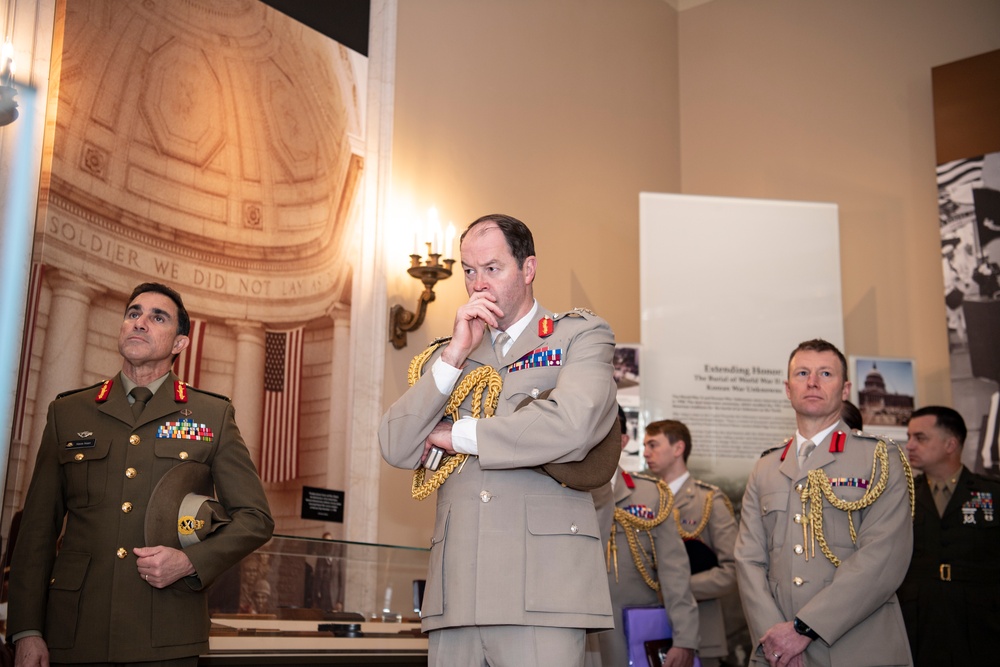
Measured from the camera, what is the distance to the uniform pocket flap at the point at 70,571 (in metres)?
2.78

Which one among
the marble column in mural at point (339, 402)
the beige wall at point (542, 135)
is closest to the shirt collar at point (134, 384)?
the marble column in mural at point (339, 402)

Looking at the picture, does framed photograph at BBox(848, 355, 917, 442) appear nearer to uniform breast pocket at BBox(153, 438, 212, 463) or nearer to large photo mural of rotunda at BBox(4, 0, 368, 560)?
large photo mural of rotunda at BBox(4, 0, 368, 560)

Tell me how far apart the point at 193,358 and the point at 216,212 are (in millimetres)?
720

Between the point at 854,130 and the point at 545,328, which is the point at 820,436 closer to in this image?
the point at 545,328

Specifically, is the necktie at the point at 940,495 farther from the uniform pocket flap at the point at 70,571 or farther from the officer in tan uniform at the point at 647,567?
the uniform pocket flap at the point at 70,571

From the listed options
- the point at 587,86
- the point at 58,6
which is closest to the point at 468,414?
the point at 58,6

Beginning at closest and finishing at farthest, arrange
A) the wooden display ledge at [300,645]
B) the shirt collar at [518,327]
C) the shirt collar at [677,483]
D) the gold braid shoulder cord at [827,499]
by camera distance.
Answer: the shirt collar at [518,327] → the gold braid shoulder cord at [827,499] → the wooden display ledge at [300,645] → the shirt collar at [677,483]

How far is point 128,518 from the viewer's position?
2859mm

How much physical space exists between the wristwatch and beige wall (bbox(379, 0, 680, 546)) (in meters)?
2.56

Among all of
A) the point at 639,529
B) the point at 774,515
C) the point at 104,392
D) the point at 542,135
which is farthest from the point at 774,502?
the point at 542,135

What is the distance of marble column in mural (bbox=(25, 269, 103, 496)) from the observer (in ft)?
13.1

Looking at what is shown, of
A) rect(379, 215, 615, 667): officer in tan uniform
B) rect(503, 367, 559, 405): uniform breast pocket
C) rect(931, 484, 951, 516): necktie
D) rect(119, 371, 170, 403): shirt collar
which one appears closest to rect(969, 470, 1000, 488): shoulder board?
rect(931, 484, 951, 516): necktie

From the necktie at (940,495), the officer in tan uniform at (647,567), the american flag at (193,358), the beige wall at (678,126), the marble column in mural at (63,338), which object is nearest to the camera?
the marble column in mural at (63,338)

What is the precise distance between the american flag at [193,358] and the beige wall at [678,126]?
144cm
